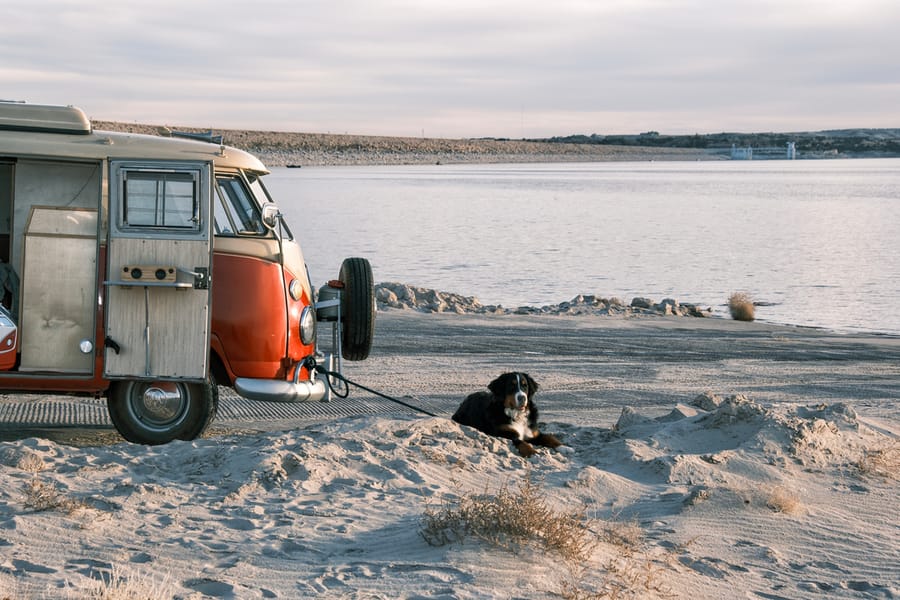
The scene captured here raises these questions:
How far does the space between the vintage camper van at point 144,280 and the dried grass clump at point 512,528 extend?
9.88 feet

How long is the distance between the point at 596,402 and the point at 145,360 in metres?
5.41

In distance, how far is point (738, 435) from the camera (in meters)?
10.1

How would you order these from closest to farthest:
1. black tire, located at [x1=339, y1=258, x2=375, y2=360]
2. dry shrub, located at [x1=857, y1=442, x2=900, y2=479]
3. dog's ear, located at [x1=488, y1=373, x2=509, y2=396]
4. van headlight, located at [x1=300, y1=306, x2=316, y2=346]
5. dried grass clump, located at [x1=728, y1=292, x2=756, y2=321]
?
dry shrub, located at [x1=857, y1=442, x2=900, y2=479], dog's ear, located at [x1=488, y1=373, x2=509, y2=396], van headlight, located at [x1=300, y1=306, x2=316, y2=346], black tire, located at [x1=339, y1=258, x2=375, y2=360], dried grass clump, located at [x1=728, y1=292, x2=756, y2=321]

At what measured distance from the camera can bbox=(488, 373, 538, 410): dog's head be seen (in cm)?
952

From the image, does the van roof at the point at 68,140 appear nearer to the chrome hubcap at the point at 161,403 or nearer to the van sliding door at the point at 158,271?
the van sliding door at the point at 158,271

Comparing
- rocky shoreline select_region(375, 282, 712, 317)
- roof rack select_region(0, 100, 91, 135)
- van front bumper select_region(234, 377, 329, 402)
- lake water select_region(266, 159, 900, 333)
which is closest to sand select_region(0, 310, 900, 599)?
van front bumper select_region(234, 377, 329, 402)

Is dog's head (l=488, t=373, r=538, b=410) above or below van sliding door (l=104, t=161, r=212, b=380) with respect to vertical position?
below

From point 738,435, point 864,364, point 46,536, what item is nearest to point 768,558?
point 738,435

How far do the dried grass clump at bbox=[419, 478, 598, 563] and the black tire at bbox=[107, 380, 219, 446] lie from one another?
10.7 ft

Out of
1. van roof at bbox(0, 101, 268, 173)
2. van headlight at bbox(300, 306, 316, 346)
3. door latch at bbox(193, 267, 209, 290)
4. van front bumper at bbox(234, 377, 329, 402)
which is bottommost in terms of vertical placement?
van front bumper at bbox(234, 377, 329, 402)

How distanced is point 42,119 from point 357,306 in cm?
301

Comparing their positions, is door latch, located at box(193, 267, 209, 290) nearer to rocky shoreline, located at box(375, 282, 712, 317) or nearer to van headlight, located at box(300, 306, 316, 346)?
van headlight, located at box(300, 306, 316, 346)

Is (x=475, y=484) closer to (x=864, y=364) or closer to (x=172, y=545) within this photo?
(x=172, y=545)

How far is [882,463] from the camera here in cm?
956
